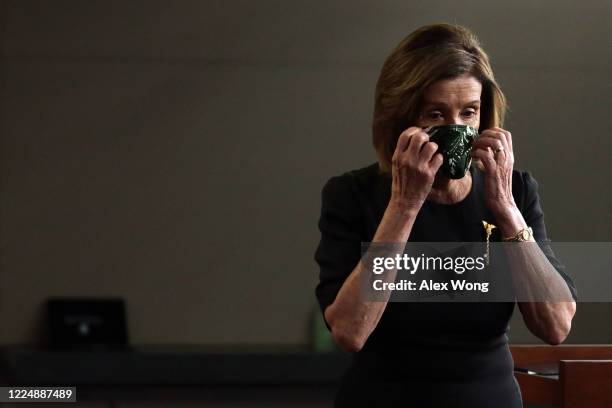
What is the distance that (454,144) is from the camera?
117cm

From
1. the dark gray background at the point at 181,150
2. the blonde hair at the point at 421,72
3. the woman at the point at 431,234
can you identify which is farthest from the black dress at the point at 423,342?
the dark gray background at the point at 181,150

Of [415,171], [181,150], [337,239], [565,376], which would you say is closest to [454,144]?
[415,171]

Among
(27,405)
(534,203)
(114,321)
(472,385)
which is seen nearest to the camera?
(472,385)

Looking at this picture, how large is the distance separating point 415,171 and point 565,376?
40cm

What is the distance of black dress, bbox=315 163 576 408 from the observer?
116cm

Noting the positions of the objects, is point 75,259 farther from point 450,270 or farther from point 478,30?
point 450,270

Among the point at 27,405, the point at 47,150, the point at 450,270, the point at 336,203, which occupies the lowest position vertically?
the point at 27,405

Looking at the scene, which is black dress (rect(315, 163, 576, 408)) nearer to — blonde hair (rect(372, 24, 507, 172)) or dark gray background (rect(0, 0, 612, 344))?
blonde hair (rect(372, 24, 507, 172))

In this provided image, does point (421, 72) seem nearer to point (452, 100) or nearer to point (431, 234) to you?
point (452, 100)

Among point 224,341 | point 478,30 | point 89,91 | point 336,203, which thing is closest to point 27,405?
point 224,341

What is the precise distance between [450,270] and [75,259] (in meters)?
2.95

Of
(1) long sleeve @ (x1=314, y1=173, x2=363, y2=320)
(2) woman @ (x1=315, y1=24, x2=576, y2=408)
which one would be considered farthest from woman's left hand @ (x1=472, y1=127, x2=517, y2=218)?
(1) long sleeve @ (x1=314, y1=173, x2=363, y2=320)

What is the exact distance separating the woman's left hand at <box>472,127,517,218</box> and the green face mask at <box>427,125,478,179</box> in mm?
15

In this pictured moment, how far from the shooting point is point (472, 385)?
1.16m
